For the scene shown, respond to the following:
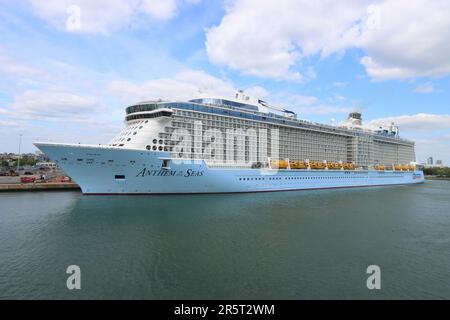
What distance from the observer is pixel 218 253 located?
12883mm

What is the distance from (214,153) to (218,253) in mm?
21105

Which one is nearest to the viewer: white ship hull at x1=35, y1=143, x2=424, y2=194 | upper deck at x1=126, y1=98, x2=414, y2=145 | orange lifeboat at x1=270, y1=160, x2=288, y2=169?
white ship hull at x1=35, y1=143, x2=424, y2=194

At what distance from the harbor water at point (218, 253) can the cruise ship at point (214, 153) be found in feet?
17.7

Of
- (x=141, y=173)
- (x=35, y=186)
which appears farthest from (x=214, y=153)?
(x=35, y=186)

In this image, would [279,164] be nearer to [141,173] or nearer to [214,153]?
[214,153]

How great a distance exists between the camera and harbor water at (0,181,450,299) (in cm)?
962

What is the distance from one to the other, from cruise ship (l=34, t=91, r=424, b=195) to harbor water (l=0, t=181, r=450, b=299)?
5.38 metres

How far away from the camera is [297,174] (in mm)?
40500

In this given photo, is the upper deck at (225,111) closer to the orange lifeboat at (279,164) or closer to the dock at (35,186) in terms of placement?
the orange lifeboat at (279,164)

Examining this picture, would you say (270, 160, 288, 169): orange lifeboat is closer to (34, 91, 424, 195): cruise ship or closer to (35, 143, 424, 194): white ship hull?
(34, 91, 424, 195): cruise ship

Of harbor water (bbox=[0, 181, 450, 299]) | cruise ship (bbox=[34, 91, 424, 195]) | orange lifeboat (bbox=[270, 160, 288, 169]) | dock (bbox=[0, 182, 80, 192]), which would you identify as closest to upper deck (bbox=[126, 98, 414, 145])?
cruise ship (bbox=[34, 91, 424, 195])

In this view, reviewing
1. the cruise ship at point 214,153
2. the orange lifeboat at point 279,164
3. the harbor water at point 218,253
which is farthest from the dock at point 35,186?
the orange lifeboat at point 279,164
